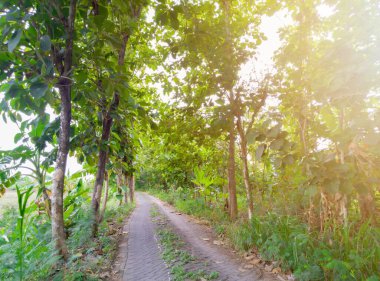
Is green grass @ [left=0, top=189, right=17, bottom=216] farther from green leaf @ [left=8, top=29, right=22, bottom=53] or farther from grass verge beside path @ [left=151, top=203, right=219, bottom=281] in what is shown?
green leaf @ [left=8, top=29, right=22, bottom=53]

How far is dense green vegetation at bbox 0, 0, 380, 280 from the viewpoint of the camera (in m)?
2.48

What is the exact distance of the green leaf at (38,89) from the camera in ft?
7.75

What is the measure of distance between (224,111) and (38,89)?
13.7 feet

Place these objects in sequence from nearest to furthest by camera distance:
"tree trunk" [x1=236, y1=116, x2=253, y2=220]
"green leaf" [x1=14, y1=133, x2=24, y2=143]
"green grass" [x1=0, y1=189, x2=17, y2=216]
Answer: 1. "green leaf" [x1=14, y1=133, x2=24, y2=143]
2. "tree trunk" [x1=236, y1=116, x2=253, y2=220]
3. "green grass" [x1=0, y1=189, x2=17, y2=216]

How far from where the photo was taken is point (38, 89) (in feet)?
7.88

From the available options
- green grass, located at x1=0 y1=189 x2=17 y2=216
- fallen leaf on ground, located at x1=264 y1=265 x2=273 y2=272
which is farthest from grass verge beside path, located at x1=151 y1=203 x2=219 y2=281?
green grass, located at x1=0 y1=189 x2=17 y2=216

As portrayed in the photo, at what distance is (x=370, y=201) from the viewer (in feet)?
13.7

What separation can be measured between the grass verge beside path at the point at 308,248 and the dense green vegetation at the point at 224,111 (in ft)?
0.07

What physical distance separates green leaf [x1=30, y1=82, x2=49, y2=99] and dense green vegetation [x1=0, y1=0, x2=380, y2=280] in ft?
0.05

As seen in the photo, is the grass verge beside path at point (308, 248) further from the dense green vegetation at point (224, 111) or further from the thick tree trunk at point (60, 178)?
the thick tree trunk at point (60, 178)

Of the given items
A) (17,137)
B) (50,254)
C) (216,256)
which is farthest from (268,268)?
(17,137)

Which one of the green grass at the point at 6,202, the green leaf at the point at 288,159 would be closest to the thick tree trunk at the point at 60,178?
the green leaf at the point at 288,159

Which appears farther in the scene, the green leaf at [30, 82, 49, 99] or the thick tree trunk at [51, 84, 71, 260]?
the thick tree trunk at [51, 84, 71, 260]

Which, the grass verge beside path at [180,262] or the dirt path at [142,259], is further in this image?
the dirt path at [142,259]
